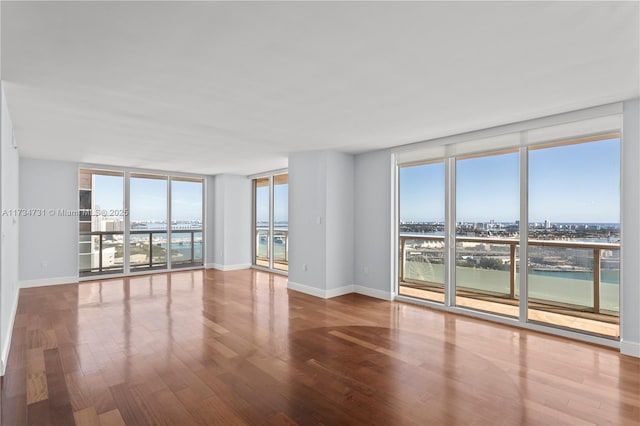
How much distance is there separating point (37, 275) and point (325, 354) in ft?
20.3

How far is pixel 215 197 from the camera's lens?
856cm

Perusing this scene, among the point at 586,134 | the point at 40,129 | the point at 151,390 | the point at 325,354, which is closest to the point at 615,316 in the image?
the point at 586,134

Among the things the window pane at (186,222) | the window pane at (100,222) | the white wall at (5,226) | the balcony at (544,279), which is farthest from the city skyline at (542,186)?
the window pane at (100,222)

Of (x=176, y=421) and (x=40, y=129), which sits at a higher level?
(x=40, y=129)

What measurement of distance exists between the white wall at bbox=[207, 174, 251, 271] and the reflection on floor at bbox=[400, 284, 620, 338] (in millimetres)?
5116

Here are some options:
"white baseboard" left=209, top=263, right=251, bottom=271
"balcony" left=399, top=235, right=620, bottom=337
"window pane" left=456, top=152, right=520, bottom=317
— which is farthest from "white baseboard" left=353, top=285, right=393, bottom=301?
"white baseboard" left=209, top=263, right=251, bottom=271

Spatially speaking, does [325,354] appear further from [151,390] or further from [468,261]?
[468,261]

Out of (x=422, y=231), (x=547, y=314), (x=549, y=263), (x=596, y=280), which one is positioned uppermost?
(x=422, y=231)

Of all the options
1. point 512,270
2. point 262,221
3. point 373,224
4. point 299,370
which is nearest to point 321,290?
point 373,224

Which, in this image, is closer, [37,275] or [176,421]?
[176,421]

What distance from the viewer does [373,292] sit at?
5.53 meters

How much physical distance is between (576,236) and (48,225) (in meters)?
8.55

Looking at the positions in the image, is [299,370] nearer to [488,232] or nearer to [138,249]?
[488,232]

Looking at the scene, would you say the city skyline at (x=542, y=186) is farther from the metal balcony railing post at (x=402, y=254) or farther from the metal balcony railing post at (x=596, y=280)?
the metal balcony railing post at (x=402, y=254)
